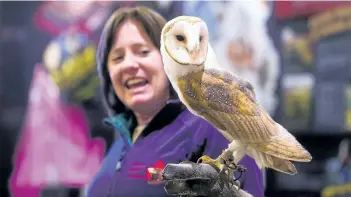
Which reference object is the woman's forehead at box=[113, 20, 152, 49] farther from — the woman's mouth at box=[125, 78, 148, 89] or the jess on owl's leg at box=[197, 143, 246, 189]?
the jess on owl's leg at box=[197, 143, 246, 189]

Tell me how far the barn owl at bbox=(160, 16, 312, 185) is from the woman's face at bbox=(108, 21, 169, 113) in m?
0.19

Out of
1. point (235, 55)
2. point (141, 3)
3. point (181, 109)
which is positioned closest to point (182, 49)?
point (181, 109)

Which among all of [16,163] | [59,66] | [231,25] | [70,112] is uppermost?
[231,25]

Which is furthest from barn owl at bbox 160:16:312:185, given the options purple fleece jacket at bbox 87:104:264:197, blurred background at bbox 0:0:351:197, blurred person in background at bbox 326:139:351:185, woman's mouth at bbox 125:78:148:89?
blurred person in background at bbox 326:139:351:185

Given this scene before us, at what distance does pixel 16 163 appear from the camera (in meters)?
1.77

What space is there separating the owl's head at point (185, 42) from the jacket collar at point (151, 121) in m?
0.17

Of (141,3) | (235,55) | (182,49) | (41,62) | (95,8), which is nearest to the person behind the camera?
(182,49)

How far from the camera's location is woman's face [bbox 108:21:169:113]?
960 millimetres

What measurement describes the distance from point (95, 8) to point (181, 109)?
0.77 metres

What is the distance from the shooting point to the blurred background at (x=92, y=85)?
1559mm

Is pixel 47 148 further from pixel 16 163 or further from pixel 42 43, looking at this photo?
pixel 42 43

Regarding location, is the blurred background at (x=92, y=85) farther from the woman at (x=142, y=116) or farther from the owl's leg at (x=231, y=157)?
the owl's leg at (x=231, y=157)

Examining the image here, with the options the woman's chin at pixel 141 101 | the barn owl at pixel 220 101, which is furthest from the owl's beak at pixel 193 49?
the woman's chin at pixel 141 101

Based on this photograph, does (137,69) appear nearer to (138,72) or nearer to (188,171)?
(138,72)
